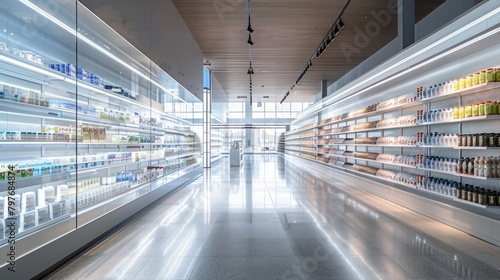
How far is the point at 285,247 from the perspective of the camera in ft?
12.1

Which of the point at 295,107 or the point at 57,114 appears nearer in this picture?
the point at 57,114

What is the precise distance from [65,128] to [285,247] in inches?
123

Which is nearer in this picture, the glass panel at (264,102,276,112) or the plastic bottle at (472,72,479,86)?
the plastic bottle at (472,72,479,86)

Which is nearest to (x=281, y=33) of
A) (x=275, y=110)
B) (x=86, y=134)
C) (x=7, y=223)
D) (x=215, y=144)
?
(x=86, y=134)

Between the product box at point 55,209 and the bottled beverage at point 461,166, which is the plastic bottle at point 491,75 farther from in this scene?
the product box at point 55,209

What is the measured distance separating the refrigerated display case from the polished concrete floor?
18.0 inches

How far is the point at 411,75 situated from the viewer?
6273mm

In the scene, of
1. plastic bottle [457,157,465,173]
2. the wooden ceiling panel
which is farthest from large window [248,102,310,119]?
plastic bottle [457,157,465,173]

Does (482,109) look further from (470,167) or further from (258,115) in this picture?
(258,115)

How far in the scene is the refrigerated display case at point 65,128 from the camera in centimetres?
305

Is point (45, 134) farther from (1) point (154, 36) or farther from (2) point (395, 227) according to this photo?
(2) point (395, 227)

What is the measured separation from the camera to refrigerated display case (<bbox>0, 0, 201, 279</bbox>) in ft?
10.0

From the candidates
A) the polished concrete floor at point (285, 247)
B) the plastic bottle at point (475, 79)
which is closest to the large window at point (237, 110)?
the polished concrete floor at point (285, 247)

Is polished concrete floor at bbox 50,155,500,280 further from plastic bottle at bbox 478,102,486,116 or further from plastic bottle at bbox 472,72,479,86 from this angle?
plastic bottle at bbox 472,72,479,86
